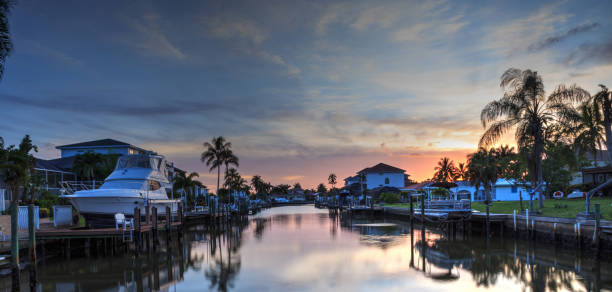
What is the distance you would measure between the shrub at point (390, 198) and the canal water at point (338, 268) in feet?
145

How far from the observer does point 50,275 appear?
19.0 m

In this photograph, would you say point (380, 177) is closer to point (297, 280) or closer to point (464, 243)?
point (464, 243)

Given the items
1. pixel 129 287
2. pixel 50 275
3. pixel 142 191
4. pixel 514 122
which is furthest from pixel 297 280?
pixel 514 122

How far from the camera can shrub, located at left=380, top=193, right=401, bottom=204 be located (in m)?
73.4

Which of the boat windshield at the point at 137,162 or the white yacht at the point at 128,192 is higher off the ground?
the boat windshield at the point at 137,162

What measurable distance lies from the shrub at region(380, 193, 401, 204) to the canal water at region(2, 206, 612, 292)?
145 ft

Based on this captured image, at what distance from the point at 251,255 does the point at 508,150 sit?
6310 centimetres

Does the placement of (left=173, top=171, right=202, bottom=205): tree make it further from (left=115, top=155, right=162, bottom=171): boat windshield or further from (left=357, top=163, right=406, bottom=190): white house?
(left=357, top=163, right=406, bottom=190): white house

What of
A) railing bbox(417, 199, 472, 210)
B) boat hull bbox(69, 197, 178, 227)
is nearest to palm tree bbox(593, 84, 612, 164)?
railing bbox(417, 199, 472, 210)

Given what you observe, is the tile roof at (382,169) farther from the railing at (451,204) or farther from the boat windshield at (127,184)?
the boat windshield at (127,184)

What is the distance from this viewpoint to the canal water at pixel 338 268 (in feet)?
55.4

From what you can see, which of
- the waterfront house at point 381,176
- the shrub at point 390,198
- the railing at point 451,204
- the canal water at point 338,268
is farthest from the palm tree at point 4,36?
the waterfront house at point 381,176

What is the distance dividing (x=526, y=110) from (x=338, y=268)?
19.7 m

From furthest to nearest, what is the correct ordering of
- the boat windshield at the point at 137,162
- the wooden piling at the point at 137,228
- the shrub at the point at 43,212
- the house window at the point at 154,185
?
1. the boat windshield at the point at 137,162
2. the house window at the point at 154,185
3. the shrub at the point at 43,212
4. the wooden piling at the point at 137,228
